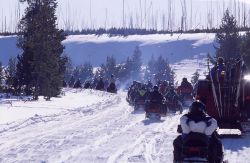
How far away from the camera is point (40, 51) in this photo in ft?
111

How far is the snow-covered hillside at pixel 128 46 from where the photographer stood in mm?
133750

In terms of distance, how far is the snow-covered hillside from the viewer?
439ft

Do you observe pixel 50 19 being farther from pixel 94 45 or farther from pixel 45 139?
pixel 94 45

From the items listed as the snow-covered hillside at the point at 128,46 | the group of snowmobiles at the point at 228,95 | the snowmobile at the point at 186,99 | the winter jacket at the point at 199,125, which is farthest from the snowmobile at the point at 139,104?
the snow-covered hillside at the point at 128,46

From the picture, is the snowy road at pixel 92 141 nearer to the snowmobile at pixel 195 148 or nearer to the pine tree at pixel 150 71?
the snowmobile at pixel 195 148

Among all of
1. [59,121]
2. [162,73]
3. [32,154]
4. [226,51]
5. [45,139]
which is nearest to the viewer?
[32,154]

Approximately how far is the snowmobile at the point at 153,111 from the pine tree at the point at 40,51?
1037cm

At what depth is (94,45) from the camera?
526ft

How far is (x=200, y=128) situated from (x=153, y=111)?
559 inches

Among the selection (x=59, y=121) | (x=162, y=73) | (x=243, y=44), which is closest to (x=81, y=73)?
(x=162, y=73)

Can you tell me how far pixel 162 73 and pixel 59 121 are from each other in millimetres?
74931

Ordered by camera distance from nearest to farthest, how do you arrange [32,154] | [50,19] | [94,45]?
[32,154] < [50,19] < [94,45]

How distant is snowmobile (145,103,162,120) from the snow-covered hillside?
341 ft

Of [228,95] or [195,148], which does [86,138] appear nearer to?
[228,95]
